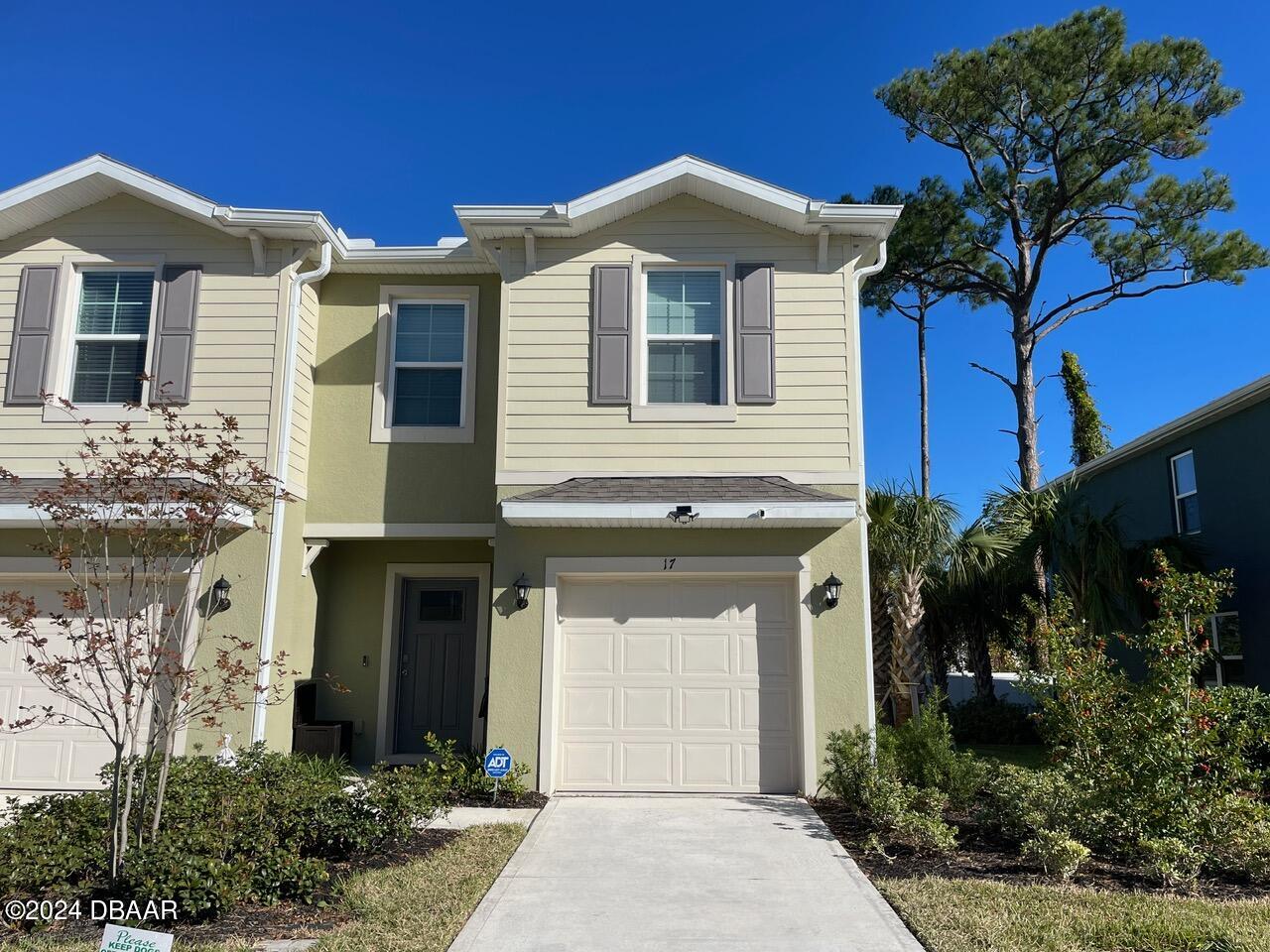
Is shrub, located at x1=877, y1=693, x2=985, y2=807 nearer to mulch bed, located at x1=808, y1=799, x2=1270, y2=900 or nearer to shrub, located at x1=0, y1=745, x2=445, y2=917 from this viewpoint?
mulch bed, located at x1=808, y1=799, x2=1270, y2=900

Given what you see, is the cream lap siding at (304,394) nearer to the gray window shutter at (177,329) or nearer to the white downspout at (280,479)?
the white downspout at (280,479)

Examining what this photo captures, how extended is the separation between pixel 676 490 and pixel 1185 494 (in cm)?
941

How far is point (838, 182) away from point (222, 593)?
19.3 meters

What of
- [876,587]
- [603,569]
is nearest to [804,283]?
[603,569]

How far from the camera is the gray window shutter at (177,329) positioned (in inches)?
381

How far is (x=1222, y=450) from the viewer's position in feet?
42.3

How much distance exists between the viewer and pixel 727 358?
969cm

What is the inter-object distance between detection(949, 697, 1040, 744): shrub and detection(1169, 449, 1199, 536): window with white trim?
371 centimetres

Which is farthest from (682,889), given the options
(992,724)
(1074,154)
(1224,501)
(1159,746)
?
(1074,154)

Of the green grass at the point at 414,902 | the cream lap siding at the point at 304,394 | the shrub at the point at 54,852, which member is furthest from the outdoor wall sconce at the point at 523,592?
the shrub at the point at 54,852

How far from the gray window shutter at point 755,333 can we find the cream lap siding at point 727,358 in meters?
0.08

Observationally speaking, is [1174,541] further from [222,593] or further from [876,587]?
[222,593]

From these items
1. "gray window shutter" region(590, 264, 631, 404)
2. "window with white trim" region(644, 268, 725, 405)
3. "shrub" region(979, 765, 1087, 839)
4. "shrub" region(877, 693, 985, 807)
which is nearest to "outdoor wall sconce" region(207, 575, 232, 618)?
"gray window shutter" region(590, 264, 631, 404)

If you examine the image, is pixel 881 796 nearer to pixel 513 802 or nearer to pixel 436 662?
pixel 513 802
